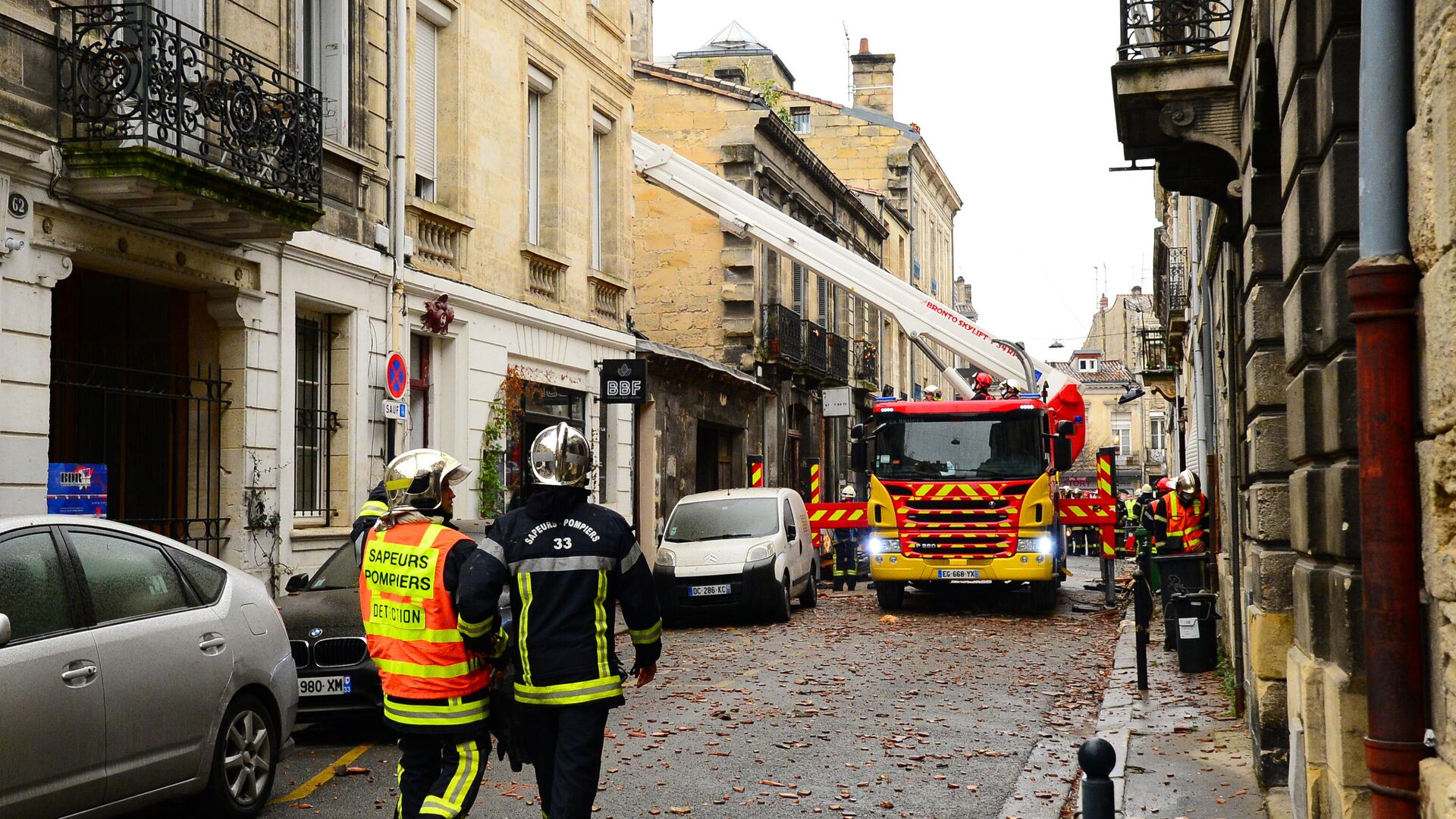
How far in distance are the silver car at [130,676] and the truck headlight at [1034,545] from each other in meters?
12.5

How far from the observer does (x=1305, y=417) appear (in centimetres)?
580

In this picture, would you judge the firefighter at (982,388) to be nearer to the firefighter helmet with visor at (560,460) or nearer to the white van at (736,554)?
the white van at (736,554)

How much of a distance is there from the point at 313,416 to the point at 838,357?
2285cm

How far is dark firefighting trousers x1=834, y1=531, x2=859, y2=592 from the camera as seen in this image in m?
24.6

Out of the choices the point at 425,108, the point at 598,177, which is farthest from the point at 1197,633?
the point at 598,177

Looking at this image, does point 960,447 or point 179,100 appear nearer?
point 179,100

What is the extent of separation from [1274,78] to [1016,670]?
7514 millimetres

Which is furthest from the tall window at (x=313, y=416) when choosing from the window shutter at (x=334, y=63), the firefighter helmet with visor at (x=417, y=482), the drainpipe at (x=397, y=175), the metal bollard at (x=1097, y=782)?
the metal bollard at (x=1097, y=782)

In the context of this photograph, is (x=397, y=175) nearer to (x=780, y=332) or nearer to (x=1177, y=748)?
(x=1177, y=748)

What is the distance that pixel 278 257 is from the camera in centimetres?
1407

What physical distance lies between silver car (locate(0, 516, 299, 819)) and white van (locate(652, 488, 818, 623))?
8.83 m

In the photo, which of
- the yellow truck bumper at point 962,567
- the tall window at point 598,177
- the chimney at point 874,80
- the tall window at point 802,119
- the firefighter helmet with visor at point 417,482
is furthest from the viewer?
the chimney at point 874,80

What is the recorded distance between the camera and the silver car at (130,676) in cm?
595

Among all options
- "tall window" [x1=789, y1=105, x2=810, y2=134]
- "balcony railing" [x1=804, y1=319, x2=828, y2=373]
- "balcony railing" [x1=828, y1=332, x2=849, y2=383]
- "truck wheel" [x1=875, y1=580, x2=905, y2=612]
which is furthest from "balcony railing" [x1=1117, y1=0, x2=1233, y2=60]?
"tall window" [x1=789, y1=105, x2=810, y2=134]
